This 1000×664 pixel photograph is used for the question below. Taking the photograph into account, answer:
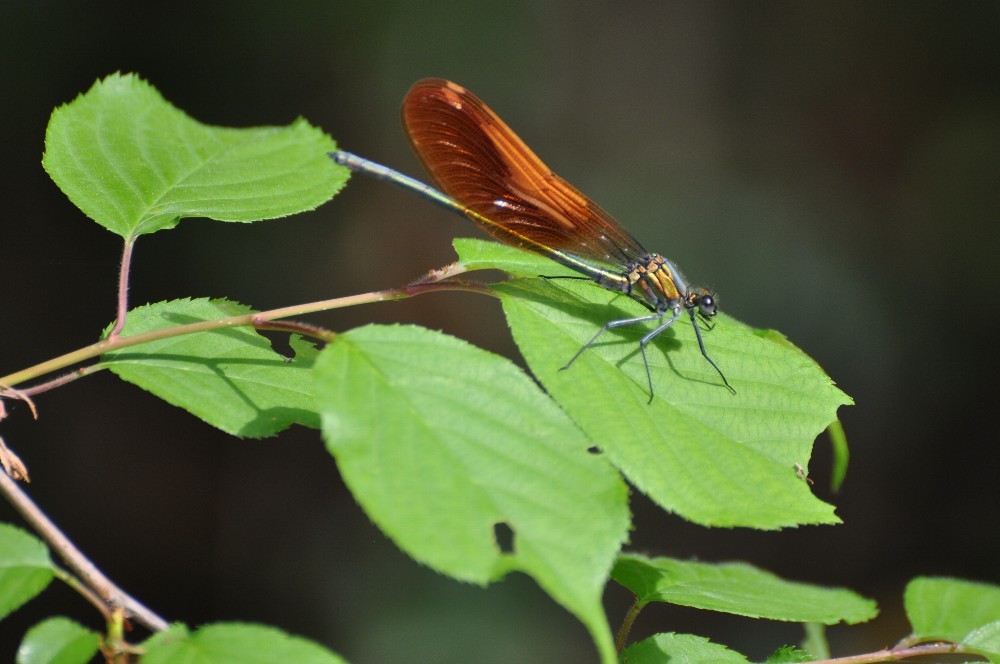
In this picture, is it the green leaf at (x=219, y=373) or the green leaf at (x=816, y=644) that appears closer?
the green leaf at (x=219, y=373)

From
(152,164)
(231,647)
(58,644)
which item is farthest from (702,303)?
(58,644)

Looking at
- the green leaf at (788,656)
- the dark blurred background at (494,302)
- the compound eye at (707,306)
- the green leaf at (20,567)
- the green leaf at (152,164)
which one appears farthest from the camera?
the dark blurred background at (494,302)

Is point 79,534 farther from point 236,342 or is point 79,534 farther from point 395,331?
point 395,331

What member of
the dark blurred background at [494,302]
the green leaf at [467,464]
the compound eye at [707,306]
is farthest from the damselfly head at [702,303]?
the dark blurred background at [494,302]

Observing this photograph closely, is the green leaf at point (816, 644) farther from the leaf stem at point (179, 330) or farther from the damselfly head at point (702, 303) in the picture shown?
the leaf stem at point (179, 330)

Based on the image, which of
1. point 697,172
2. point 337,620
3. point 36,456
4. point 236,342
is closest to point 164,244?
point 36,456

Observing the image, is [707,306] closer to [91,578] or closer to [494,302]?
[91,578]
